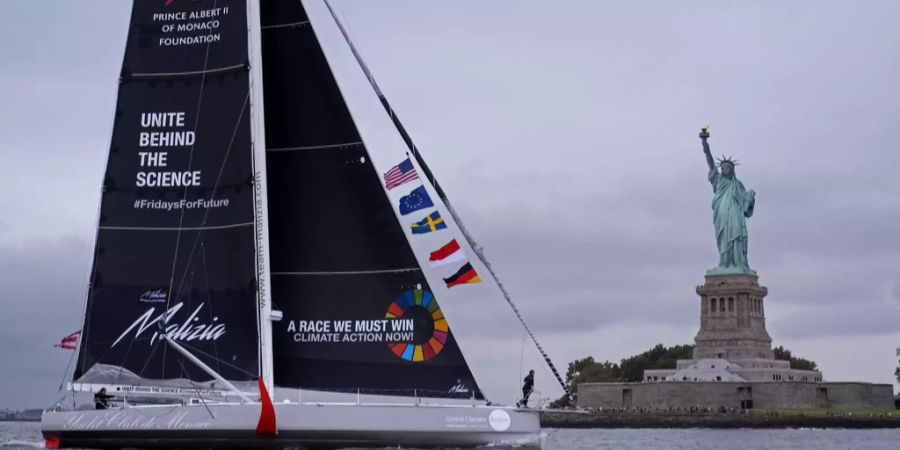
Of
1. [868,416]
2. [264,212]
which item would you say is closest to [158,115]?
[264,212]

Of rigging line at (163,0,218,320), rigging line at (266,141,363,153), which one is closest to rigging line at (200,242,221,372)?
rigging line at (163,0,218,320)

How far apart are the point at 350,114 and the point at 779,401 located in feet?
210

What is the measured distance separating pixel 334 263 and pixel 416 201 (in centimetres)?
204

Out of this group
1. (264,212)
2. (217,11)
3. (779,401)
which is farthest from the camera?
(779,401)

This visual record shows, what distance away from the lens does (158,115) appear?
25938 mm

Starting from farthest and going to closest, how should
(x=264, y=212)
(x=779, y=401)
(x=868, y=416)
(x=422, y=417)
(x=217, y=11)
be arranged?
(x=779, y=401) → (x=868, y=416) → (x=217, y=11) → (x=264, y=212) → (x=422, y=417)

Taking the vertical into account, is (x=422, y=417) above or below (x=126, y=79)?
below

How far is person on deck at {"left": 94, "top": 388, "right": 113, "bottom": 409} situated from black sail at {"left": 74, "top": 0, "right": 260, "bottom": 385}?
1.01 feet

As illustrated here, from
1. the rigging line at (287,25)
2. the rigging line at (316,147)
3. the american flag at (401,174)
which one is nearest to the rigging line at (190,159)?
the rigging line at (287,25)

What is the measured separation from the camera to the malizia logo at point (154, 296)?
2519 centimetres

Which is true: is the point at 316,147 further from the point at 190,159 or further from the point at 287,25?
the point at 287,25

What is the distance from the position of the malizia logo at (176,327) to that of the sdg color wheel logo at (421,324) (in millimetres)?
3390

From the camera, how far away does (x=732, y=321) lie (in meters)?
88.3

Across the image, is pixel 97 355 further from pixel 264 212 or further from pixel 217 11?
pixel 217 11
